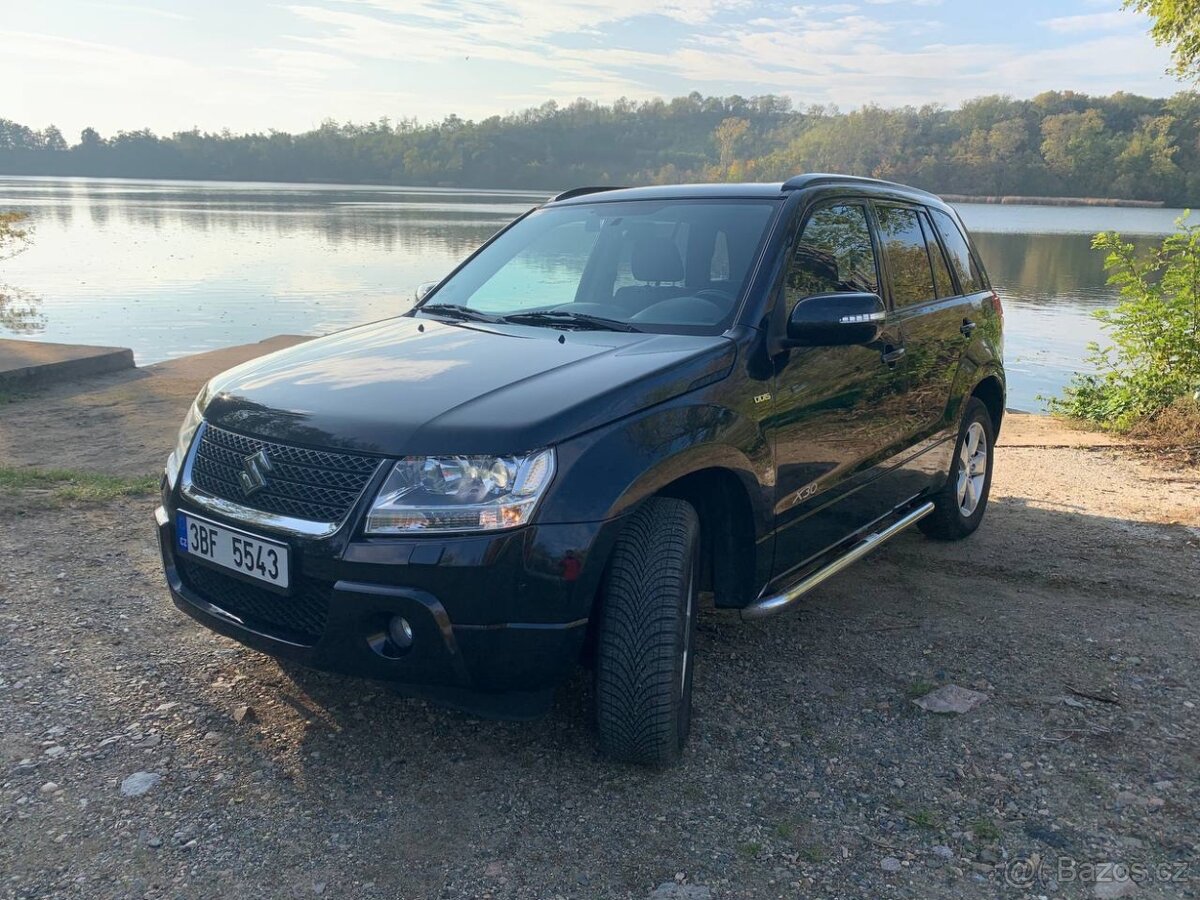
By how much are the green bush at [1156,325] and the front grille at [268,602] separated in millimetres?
8096

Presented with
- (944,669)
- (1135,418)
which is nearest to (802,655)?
(944,669)

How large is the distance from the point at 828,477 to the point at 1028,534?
8.30 ft

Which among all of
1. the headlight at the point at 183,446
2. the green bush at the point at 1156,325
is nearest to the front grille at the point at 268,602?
the headlight at the point at 183,446

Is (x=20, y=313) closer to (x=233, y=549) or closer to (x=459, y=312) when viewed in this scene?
(x=459, y=312)

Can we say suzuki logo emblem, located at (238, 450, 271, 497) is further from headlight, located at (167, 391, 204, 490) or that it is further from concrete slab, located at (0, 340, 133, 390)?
concrete slab, located at (0, 340, 133, 390)

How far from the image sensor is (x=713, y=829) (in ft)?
8.58

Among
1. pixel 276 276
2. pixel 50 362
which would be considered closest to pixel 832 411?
pixel 50 362

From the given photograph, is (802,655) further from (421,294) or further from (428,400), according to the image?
(421,294)

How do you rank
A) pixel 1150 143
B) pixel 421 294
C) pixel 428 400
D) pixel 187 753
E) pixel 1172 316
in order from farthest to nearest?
pixel 1150 143, pixel 1172 316, pixel 421 294, pixel 187 753, pixel 428 400

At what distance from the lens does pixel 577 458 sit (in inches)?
100

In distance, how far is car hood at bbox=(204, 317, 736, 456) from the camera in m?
2.55

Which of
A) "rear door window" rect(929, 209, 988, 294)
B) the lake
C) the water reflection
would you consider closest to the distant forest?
the lake

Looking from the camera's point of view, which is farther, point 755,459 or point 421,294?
point 421,294

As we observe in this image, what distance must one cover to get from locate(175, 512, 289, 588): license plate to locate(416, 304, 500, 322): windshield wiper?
137 centimetres
